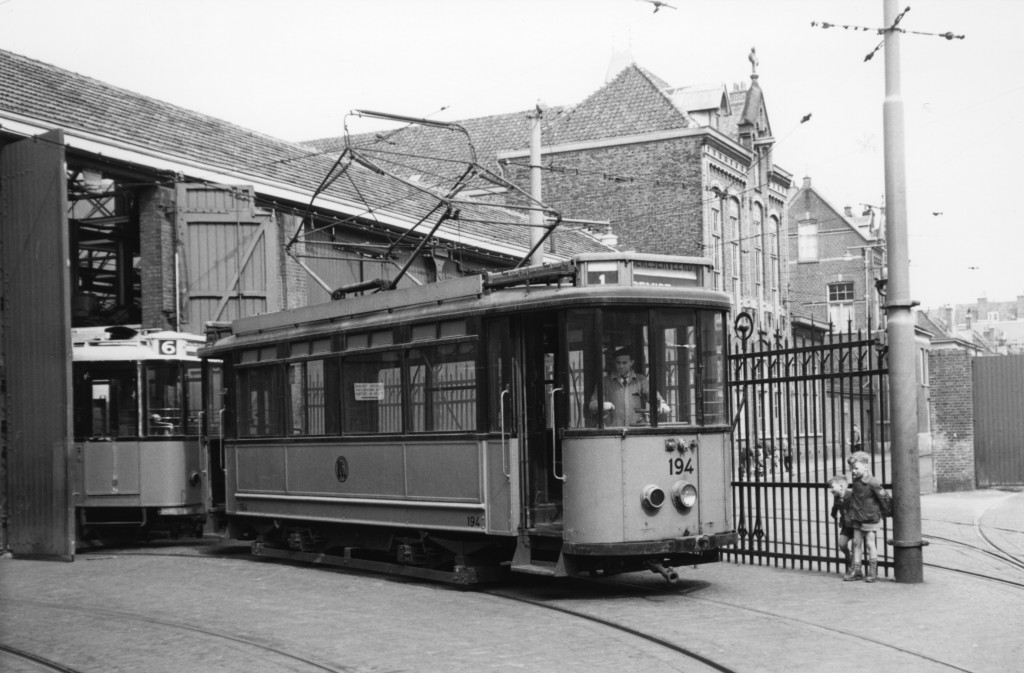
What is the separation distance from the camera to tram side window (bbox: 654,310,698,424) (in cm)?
1125

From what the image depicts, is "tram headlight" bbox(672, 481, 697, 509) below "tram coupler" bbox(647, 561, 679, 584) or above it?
above

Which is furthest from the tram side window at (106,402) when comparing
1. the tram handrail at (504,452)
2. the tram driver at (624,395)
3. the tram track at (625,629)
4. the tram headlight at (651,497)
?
the tram headlight at (651,497)

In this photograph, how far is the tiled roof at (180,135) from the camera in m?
19.3

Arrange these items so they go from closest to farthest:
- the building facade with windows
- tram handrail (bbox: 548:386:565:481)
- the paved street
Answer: the paved street
tram handrail (bbox: 548:386:565:481)
the building facade with windows

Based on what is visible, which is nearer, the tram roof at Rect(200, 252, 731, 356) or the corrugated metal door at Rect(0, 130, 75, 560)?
the tram roof at Rect(200, 252, 731, 356)

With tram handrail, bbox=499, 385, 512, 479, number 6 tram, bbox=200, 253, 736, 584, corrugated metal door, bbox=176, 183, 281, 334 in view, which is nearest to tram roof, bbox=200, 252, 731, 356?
number 6 tram, bbox=200, 253, 736, 584

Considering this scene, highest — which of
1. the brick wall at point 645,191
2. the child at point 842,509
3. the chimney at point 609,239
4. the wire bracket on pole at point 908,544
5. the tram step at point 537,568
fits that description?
the brick wall at point 645,191

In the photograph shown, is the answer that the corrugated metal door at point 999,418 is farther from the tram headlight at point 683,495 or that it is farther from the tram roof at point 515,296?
the tram headlight at point 683,495

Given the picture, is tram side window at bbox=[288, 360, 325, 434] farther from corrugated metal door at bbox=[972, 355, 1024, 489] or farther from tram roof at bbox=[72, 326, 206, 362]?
corrugated metal door at bbox=[972, 355, 1024, 489]

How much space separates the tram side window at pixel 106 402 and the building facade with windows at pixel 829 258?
43.5 metres

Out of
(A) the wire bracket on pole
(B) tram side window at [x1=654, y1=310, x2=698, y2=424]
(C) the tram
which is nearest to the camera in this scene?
(B) tram side window at [x1=654, y1=310, x2=698, y2=424]

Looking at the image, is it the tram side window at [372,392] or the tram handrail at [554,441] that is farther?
the tram side window at [372,392]

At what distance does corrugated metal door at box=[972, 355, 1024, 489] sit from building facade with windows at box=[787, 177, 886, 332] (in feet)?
80.8

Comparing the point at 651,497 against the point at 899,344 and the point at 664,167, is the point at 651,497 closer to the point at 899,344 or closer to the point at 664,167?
the point at 899,344
